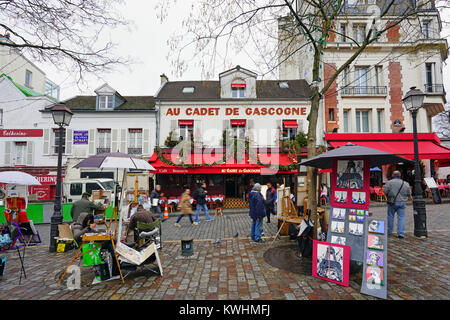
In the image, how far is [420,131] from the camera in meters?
14.5

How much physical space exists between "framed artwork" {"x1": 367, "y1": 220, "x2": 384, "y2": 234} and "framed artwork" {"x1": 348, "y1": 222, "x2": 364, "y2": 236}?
137mm

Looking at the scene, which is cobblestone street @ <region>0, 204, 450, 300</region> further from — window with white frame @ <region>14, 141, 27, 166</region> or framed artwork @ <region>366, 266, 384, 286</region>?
window with white frame @ <region>14, 141, 27, 166</region>

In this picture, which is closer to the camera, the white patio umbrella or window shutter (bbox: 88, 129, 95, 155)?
the white patio umbrella

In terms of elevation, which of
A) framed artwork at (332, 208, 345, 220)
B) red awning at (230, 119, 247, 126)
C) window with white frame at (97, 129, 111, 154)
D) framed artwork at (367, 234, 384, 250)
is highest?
red awning at (230, 119, 247, 126)

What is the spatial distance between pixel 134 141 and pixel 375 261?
585 inches

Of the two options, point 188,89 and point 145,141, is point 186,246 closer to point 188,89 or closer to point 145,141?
point 145,141

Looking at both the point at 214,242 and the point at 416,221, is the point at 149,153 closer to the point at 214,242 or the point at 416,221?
the point at 214,242

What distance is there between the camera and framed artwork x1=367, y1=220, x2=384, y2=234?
10.6 ft

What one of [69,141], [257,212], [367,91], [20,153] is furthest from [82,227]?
[367,91]

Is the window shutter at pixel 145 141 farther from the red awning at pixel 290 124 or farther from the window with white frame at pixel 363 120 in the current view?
the window with white frame at pixel 363 120

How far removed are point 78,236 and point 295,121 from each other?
44.7 feet

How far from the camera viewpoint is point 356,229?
139 inches

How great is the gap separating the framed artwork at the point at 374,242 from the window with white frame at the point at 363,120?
14195 millimetres

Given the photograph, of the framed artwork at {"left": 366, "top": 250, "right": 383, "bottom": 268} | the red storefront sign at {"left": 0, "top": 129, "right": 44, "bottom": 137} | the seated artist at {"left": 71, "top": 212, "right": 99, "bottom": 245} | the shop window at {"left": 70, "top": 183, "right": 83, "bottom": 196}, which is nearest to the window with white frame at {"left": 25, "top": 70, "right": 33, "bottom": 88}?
the red storefront sign at {"left": 0, "top": 129, "right": 44, "bottom": 137}
